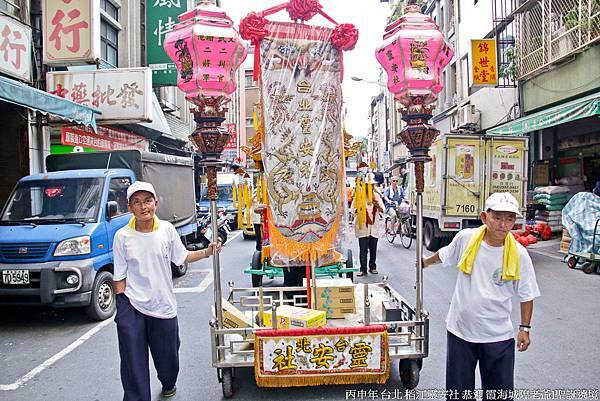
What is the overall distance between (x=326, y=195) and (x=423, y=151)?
102 centimetres

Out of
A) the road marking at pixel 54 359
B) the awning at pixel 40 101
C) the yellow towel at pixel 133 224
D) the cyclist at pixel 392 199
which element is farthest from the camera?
the cyclist at pixel 392 199

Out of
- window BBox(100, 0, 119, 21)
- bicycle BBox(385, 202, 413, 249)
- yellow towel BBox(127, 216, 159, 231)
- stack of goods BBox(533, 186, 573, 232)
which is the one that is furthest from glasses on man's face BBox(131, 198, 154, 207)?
window BBox(100, 0, 119, 21)

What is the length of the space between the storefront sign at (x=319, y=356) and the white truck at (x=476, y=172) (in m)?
7.83

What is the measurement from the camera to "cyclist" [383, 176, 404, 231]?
1384 centimetres

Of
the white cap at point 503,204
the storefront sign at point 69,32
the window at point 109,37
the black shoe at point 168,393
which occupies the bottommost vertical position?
the black shoe at point 168,393

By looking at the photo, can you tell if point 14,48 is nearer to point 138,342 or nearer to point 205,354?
point 205,354

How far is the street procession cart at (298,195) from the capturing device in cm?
376

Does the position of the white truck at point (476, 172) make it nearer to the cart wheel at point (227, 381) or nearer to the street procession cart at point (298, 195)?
the street procession cart at point (298, 195)

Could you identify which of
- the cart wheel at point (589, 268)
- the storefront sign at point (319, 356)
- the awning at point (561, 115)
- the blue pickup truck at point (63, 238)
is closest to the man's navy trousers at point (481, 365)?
the storefront sign at point (319, 356)

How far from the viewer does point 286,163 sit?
14.6 feet

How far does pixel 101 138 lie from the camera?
514 inches

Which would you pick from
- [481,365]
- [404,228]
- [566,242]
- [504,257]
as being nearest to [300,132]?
[504,257]

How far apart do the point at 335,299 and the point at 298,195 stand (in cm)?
110

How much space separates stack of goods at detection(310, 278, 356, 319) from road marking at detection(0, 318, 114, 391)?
9.59ft
